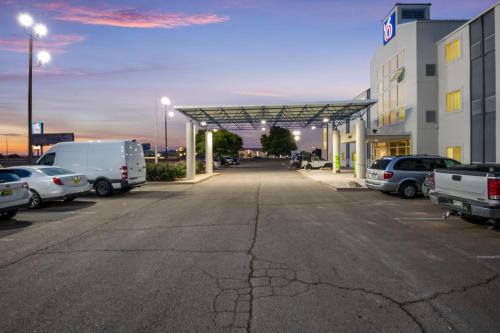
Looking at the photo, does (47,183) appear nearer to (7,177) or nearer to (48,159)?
(7,177)

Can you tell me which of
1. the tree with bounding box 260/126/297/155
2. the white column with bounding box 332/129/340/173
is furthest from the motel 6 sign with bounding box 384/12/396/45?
the tree with bounding box 260/126/297/155

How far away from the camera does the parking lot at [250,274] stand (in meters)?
3.80

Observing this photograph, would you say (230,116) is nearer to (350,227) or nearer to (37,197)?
(37,197)

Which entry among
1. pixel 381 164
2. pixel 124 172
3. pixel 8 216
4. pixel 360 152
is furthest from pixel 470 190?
pixel 360 152

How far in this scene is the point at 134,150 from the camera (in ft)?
54.5

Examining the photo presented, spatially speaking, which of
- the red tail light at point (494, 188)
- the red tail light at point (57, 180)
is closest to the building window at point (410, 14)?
the red tail light at point (494, 188)

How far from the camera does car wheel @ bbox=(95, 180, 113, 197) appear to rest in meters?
15.9

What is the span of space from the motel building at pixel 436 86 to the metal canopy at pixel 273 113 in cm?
259

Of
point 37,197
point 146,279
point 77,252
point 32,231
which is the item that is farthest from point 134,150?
point 146,279

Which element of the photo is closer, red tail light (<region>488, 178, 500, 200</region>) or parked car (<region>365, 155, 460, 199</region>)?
red tail light (<region>488, 178, 500, 200</region>)

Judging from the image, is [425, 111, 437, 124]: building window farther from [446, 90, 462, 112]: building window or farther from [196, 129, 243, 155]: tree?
[196, 129, 243, 155]: tree

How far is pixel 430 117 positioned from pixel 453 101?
2339mm

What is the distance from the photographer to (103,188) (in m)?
16.0

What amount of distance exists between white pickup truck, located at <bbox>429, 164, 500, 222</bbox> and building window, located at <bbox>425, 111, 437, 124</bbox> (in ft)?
63.2
